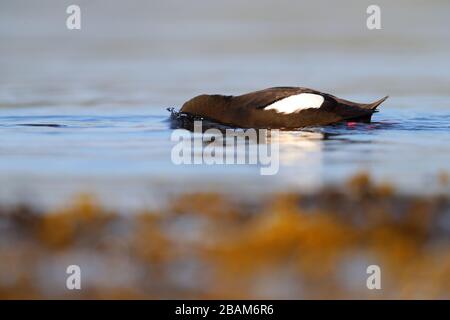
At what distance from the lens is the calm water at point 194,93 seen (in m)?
8.50

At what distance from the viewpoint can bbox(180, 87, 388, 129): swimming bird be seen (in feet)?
37.6
